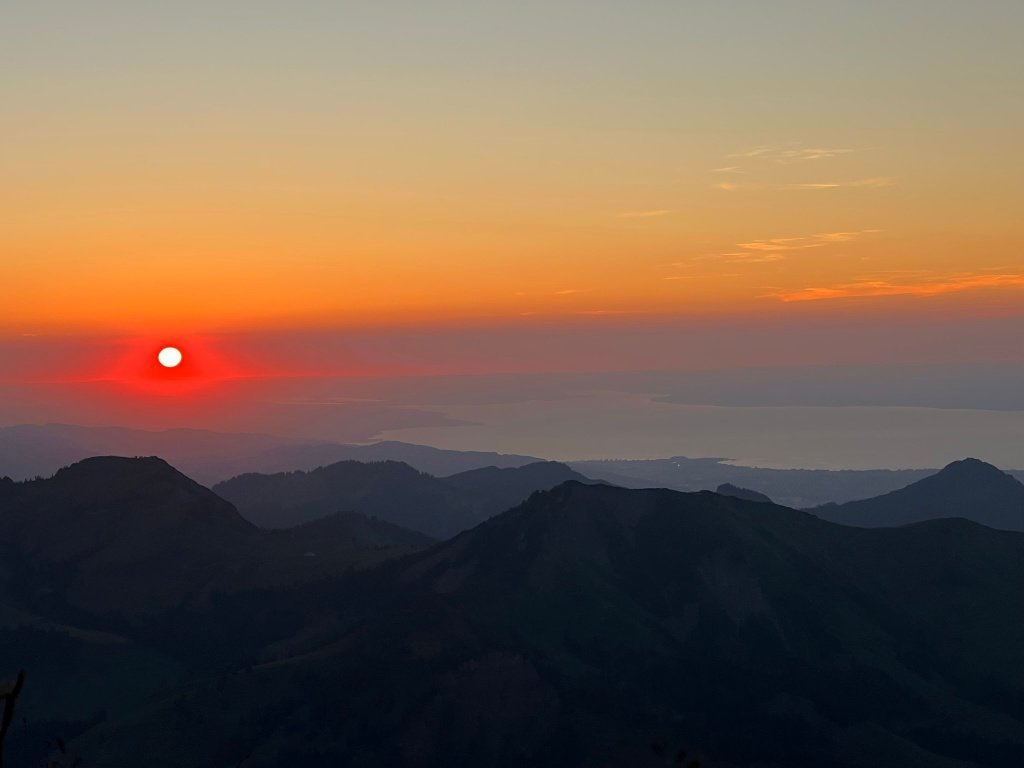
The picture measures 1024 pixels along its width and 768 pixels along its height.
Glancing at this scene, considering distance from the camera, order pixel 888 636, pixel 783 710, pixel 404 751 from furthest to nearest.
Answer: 1. pixel 888 636
2. pixel 783 710
3. pixel 404 751

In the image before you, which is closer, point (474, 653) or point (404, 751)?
point (404, 751)

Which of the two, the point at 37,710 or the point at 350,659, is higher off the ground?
Answer: the point at 350,659

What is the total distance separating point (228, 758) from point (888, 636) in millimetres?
100984

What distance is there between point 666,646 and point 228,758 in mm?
67325

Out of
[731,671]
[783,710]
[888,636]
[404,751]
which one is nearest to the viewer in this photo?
[404,751]

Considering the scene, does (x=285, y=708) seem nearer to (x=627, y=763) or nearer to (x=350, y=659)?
(x=350, y=659)

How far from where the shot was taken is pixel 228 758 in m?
152

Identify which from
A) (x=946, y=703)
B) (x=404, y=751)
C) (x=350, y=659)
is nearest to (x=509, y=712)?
(x=404, y=751)

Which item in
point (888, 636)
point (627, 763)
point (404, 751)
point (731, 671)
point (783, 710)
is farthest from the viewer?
point (888, 636)

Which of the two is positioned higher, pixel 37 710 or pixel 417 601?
pixel 417 601

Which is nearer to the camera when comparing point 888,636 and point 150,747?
point 150,747

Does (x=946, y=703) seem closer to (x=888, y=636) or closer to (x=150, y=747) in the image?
(x=888, y=636)

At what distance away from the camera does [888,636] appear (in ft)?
651

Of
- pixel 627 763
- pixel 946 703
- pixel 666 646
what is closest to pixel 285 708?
pixel 627 763
